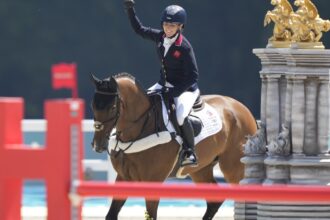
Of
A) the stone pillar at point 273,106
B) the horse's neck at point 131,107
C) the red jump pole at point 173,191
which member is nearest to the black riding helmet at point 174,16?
the horse's neck at point 131,107

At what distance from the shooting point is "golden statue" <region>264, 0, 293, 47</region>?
10562 millimetres

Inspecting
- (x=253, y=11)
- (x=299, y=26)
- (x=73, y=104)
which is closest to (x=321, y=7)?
(x=253, y=11)

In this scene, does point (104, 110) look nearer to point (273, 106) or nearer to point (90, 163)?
point (273, 106)

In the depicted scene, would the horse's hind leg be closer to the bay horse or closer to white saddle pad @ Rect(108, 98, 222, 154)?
the bay horse

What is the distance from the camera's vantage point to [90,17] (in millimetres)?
24219

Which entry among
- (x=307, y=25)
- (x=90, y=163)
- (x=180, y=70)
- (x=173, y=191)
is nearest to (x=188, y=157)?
(x=180, y=70)

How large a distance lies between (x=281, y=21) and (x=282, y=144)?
95cm

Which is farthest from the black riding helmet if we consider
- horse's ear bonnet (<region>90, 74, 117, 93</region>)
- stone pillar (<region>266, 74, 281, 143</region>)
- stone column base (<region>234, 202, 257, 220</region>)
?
stone column base (<region>234, 202, 257, 220</region>)

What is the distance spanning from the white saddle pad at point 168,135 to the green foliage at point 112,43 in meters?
11.6

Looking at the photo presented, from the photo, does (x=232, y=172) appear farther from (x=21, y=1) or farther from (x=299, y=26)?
(x=21, y=1)

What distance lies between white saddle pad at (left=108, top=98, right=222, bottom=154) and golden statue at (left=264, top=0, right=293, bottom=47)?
109cm

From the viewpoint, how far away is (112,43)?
2408 cm

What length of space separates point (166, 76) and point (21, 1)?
1315 cm

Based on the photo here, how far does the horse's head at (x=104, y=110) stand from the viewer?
1045 cm
